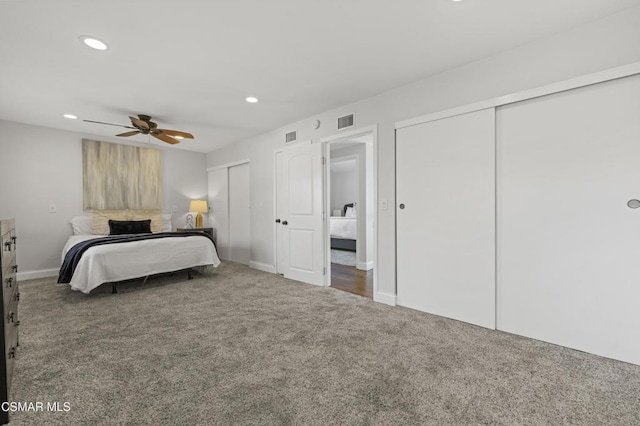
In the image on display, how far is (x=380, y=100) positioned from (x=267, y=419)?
10.5ft

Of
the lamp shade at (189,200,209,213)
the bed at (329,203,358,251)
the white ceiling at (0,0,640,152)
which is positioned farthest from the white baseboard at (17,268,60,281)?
the bed at (329,203,358,251)

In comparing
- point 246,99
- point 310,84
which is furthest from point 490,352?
point 246,99

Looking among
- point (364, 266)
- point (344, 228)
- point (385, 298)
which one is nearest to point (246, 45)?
point (385, 298)

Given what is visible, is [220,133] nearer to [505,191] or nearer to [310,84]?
[310,84]

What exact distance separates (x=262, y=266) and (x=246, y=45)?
3612 millimetres

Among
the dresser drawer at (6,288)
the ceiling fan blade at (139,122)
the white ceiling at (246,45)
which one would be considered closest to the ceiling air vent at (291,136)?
the white ceiling at (246,45)

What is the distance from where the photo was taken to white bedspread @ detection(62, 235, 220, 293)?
3.38 meters

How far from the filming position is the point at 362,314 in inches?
115

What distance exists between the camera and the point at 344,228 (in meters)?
Result: 6.91

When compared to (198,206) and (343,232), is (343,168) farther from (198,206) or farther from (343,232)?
(198,206)

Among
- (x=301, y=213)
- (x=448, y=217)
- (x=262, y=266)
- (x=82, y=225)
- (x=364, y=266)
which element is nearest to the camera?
(x=448, y=217)

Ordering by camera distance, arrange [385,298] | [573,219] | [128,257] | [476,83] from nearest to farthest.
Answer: [573,219] < [476,83] < [385,298] < [128,257]

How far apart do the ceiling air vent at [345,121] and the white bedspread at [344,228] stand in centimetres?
334

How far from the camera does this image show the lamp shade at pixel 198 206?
6094mm
